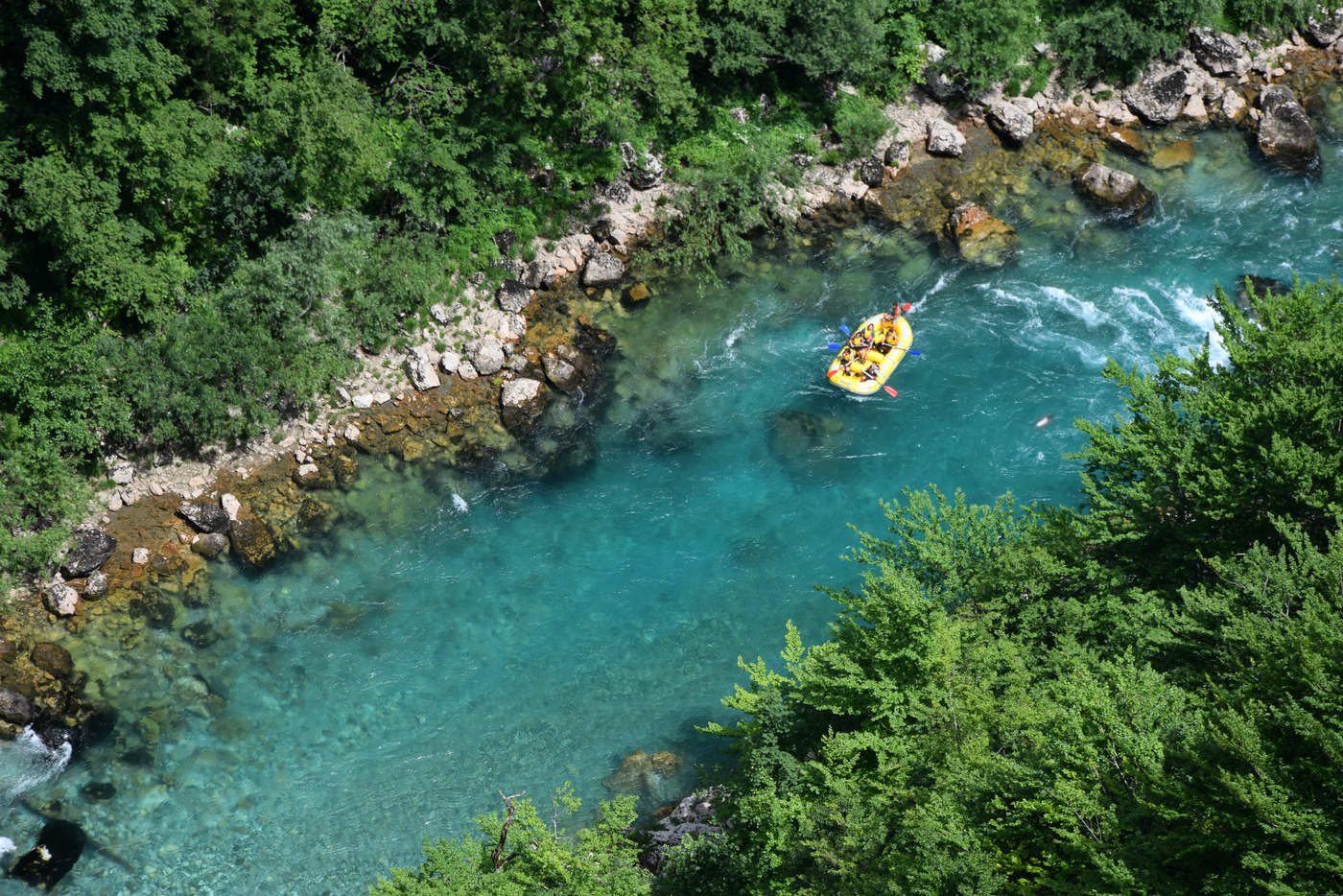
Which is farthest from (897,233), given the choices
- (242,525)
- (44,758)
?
(44,758)

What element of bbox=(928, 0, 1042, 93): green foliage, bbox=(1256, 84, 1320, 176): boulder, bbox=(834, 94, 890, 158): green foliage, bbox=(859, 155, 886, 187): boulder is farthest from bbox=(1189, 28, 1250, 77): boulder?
bbox=(859, 155, 886, 187): boulder

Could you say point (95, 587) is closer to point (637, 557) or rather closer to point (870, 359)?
point (637, 557)

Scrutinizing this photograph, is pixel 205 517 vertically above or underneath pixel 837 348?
above

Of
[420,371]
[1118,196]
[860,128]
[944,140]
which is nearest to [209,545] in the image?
[420,371]

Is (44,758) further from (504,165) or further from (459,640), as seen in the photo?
(504,165)

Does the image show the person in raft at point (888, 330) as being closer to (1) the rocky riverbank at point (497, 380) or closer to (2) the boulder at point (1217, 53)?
(1) the rocky riverbank at point (497, 380)

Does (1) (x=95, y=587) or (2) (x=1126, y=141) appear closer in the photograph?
(1) (x=95, y=587)

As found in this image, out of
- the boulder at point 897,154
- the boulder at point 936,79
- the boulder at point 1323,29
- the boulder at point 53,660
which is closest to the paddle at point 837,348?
the boulder at point 897,154
